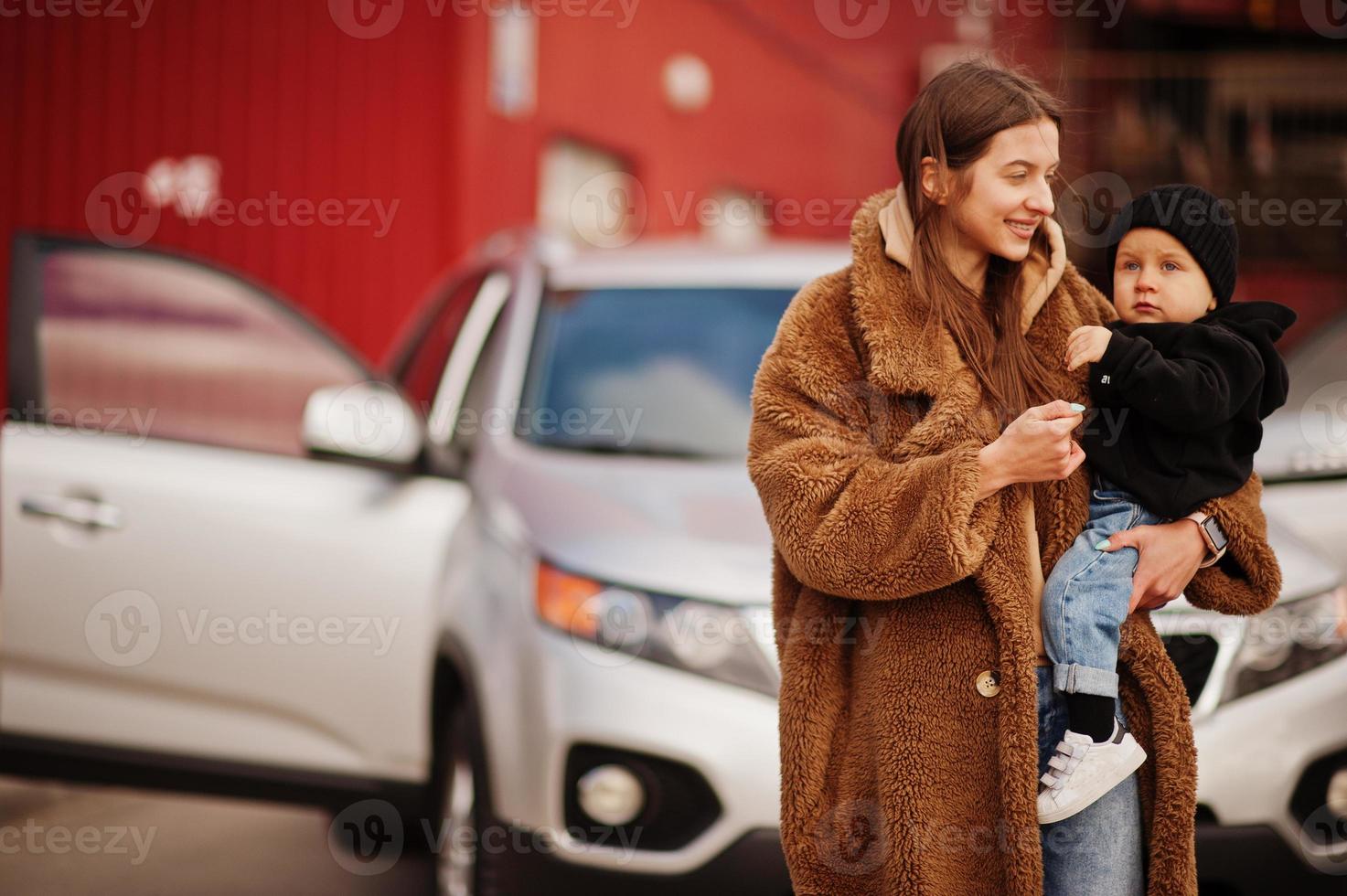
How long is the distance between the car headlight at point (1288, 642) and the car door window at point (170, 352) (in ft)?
7.45

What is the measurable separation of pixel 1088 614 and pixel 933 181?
0.62m

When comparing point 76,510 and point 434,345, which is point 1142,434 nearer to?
point 76,510

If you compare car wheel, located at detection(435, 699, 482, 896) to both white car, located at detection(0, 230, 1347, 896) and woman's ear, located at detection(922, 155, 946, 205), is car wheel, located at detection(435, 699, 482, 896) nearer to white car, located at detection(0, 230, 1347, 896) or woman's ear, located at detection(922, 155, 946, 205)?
white car, located at detection(0, 230, 1347, 896)

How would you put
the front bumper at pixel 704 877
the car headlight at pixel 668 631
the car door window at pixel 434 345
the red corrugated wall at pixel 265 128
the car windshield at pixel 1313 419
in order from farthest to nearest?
the red corrugated wall at pixel 265 128 < the car door window at pixel 434 345 < the car windshield at pixel 1313 419 < the car headlight at pixel 668 631 < the front bumper at pixel 704 877

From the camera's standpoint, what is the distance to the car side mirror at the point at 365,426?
3.55 m

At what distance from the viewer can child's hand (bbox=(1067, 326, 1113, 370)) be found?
187 cm

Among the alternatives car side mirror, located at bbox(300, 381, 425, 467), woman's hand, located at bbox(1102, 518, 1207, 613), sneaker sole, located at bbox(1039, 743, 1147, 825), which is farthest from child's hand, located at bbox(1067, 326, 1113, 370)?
car side mirror, located at bbox(300, 381, 425, 467)

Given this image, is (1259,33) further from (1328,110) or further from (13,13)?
(13,13)

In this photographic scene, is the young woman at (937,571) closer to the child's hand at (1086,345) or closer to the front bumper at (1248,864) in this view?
the child's hand at (1086,345)

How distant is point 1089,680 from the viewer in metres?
1.89

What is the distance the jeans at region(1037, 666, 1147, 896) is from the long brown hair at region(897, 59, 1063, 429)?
→ 1.33 feet

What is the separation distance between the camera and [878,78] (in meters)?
17.1

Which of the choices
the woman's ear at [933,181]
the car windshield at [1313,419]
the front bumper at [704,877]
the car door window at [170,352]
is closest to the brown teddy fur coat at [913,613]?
the woman's ear at [933,181]

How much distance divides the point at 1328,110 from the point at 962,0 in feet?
16.0
